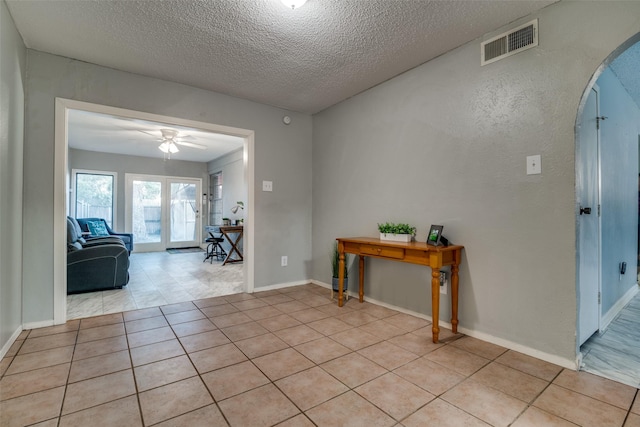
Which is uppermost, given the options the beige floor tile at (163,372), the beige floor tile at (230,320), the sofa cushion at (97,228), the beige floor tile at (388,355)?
the sofa cushion at (97,228)

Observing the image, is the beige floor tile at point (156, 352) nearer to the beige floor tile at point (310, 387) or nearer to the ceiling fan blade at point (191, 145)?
the beige floor tile at point (310, 387)

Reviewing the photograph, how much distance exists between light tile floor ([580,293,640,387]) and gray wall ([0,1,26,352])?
3905 mm

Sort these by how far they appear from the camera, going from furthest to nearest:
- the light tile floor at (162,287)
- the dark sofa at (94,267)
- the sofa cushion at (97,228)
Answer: the sofa cushion at (97,228)
the dark sofa at (94,267)
the light tile floor at (162,287)

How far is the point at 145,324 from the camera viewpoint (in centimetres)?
266

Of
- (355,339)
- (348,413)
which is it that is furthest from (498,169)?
(348,413)

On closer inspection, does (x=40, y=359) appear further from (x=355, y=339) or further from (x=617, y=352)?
(x=617, y=352)

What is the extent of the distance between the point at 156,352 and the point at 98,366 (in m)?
0.33

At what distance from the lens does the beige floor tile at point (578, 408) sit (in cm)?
141

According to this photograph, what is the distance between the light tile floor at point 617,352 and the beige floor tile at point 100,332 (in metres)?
3.42

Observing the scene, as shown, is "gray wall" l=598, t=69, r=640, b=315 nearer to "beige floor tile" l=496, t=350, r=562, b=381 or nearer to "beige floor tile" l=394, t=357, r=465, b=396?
"beige floor tile" l=496, t=350, r=562, b=381

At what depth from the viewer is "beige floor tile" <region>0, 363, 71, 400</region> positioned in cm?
163

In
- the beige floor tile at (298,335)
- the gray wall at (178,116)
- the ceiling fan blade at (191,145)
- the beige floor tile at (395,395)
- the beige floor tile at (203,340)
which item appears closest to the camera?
the beige floor tile at (395,395)

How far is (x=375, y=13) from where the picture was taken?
2053 millimetres

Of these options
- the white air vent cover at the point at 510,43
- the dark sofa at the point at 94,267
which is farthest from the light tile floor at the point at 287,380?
the white air vent cover at the point at 510,43
